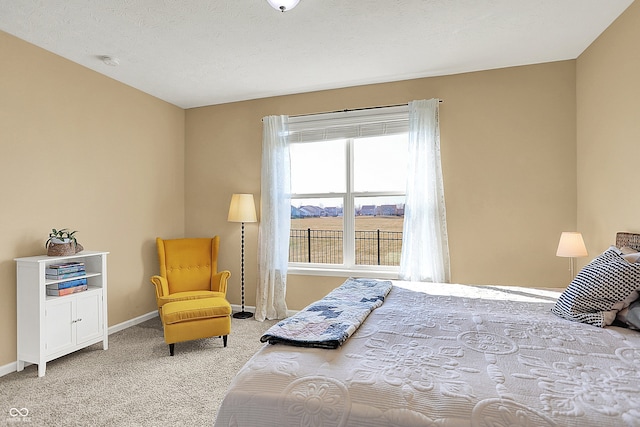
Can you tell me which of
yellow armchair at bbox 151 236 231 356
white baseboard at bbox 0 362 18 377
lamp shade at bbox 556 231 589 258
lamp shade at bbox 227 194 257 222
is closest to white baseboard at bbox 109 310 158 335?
yellow armchair at bbox 151 236 231 356

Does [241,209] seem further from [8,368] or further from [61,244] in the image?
[8,368]

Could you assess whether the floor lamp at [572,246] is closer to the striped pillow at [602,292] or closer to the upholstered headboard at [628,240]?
the upholstered headboard at [628,240]

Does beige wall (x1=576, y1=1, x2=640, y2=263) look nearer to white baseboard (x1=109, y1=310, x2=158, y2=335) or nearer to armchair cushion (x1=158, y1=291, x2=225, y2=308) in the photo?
armchair cushion (x1=158, y1=291, x2=225, y2=308)

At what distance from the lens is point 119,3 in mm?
2400

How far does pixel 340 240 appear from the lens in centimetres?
421

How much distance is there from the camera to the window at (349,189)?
13.0 ft

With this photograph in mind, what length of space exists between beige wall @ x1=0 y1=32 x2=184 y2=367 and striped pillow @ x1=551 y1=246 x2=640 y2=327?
395 cm

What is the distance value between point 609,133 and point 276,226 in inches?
127

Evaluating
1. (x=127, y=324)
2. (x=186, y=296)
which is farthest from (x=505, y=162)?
(x=127, y=324)

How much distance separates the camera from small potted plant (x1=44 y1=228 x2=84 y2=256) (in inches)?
115

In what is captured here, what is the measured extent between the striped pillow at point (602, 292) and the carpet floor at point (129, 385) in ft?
7.08

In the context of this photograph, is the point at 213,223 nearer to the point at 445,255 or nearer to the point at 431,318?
the point at 445,255

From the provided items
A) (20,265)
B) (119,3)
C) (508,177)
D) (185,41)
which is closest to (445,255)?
(508,177)

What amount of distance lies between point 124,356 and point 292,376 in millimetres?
2527
